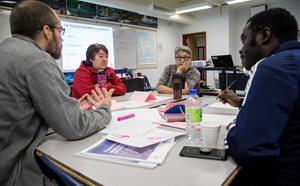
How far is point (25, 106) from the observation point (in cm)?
89

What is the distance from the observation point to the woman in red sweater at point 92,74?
2221 millimetres

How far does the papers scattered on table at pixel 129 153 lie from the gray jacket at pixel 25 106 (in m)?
0.16

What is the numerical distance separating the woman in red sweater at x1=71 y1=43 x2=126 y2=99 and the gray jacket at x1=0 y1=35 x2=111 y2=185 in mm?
1293

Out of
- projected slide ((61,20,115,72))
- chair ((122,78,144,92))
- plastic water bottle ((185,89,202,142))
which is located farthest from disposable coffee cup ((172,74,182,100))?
projected slide ((61,20,115,72))

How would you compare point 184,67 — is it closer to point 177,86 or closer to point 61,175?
point 177,86

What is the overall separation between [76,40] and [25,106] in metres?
3.71

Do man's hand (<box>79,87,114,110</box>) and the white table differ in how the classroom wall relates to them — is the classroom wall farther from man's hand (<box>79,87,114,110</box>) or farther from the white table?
the white table

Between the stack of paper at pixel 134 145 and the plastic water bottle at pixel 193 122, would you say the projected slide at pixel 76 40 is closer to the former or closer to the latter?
the stack of paper at pixel 134 145

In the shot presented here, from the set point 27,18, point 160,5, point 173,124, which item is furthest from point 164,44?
point 27,18

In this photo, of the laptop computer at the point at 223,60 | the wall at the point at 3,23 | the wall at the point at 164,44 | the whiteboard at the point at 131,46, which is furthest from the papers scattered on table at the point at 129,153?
the wall at the point at 164,44

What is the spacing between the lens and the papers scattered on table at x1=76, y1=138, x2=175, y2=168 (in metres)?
0.73

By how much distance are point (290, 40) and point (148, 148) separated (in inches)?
29.2

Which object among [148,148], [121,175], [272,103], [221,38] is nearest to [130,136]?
[148,148]

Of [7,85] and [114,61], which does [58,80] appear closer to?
[7,85]
